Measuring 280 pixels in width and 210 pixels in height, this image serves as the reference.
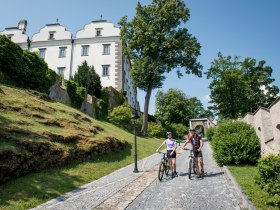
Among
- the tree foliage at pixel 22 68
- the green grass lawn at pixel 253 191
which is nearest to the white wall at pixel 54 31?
the tree foliage at pixel 22 68

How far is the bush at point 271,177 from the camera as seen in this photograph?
632 cm

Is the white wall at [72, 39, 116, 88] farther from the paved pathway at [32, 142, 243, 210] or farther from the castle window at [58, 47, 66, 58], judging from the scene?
the paved pathway at [32, 142, 243, 210]

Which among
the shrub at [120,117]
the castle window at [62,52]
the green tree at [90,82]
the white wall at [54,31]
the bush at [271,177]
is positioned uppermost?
the white wall at [54,31]

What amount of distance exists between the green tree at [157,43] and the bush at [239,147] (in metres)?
18.9

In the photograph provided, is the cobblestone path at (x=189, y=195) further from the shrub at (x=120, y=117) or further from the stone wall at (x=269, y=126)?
the shrub at (x=120, y=117)

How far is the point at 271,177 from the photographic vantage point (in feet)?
23.7

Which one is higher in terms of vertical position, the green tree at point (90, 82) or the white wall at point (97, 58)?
Answer: the white wall at point (97, 58)

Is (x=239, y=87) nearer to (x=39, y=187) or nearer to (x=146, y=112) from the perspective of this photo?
(x=146, y=112)

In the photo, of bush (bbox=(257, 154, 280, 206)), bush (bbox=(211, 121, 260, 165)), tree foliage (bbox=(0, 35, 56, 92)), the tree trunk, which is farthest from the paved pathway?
the tree trunk

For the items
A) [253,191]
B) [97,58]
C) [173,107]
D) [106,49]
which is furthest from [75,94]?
[173,107]

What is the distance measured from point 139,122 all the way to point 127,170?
2285cm

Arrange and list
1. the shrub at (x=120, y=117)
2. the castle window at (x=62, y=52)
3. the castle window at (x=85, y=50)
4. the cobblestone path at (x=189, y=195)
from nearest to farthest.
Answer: the cobblestone path at (x=189, y=195)
the shrub at (x=120, y=117)
the castle window at (x=85, y=50)
the castle window at (x=62, y=52)

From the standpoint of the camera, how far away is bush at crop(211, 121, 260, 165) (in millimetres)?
13211

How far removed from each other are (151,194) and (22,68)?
57.7 ft
